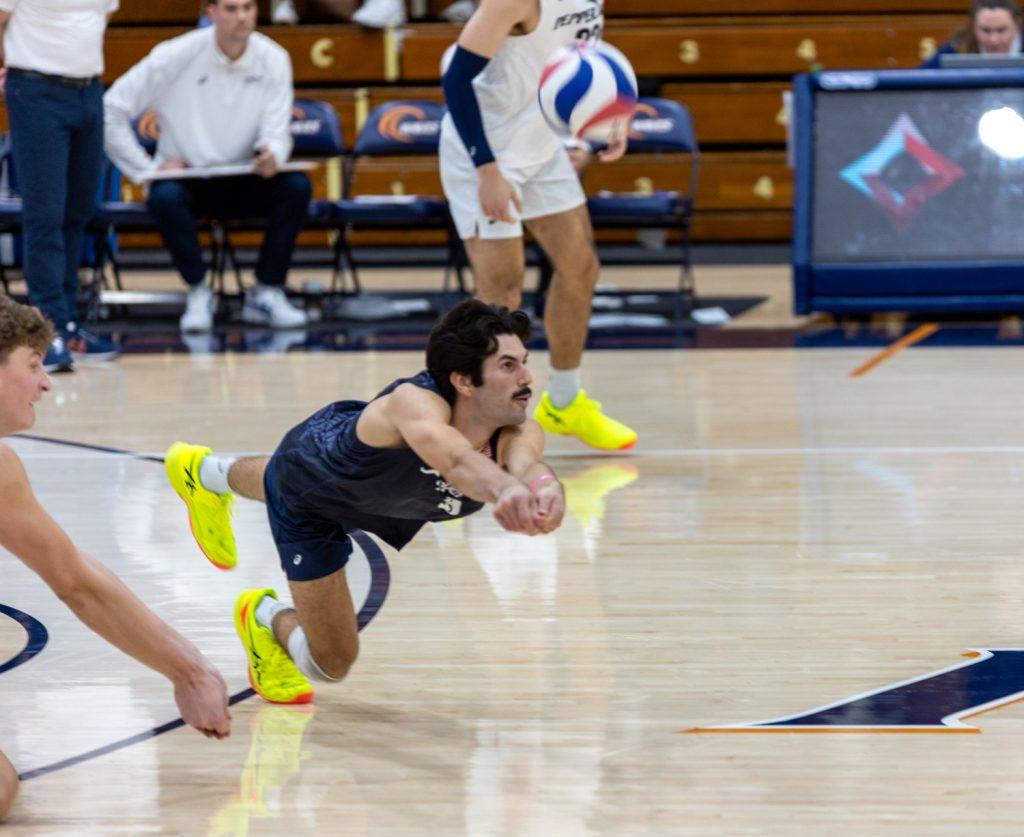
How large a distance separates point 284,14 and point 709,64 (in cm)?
295

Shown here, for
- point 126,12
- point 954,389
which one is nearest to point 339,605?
point 954,389

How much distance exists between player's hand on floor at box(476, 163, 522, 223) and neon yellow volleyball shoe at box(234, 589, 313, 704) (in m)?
2.23

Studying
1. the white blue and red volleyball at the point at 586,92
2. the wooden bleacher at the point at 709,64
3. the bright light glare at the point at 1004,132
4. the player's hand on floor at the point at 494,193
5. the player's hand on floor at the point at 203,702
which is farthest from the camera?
the wooden bleacher at the point at 709,64

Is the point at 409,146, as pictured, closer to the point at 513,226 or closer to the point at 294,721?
the point at 513,226

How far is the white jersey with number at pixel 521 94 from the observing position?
5.54 meters

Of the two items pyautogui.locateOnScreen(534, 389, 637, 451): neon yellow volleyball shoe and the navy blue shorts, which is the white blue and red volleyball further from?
the navy blue shorts

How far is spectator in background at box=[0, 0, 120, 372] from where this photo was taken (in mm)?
7344

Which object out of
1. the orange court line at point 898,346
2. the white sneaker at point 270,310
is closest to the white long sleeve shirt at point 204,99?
the white sneaker at point 270,310

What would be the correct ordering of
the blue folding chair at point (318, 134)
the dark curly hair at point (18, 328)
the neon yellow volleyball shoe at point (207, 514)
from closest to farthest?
the dark curly hair at point (18, 328), the neon yellow volleyball shoe at point (207, 514), the blue folding chair at point (318, 134)

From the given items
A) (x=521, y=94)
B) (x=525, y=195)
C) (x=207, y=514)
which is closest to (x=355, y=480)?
(x=207, y=514)

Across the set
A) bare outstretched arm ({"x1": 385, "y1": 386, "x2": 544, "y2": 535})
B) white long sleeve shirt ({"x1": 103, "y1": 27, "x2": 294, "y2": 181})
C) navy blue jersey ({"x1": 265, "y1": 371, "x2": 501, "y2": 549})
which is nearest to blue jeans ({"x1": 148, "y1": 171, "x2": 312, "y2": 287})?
white long sleeve shirt ({"x1": 103, "y1": 27, "x2": 294, "y2": 181})

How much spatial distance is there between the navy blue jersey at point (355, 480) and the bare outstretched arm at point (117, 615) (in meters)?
0.51

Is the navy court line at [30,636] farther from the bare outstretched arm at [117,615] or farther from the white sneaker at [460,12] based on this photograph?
the white sneaker at [460,12]

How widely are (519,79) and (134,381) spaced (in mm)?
2626
